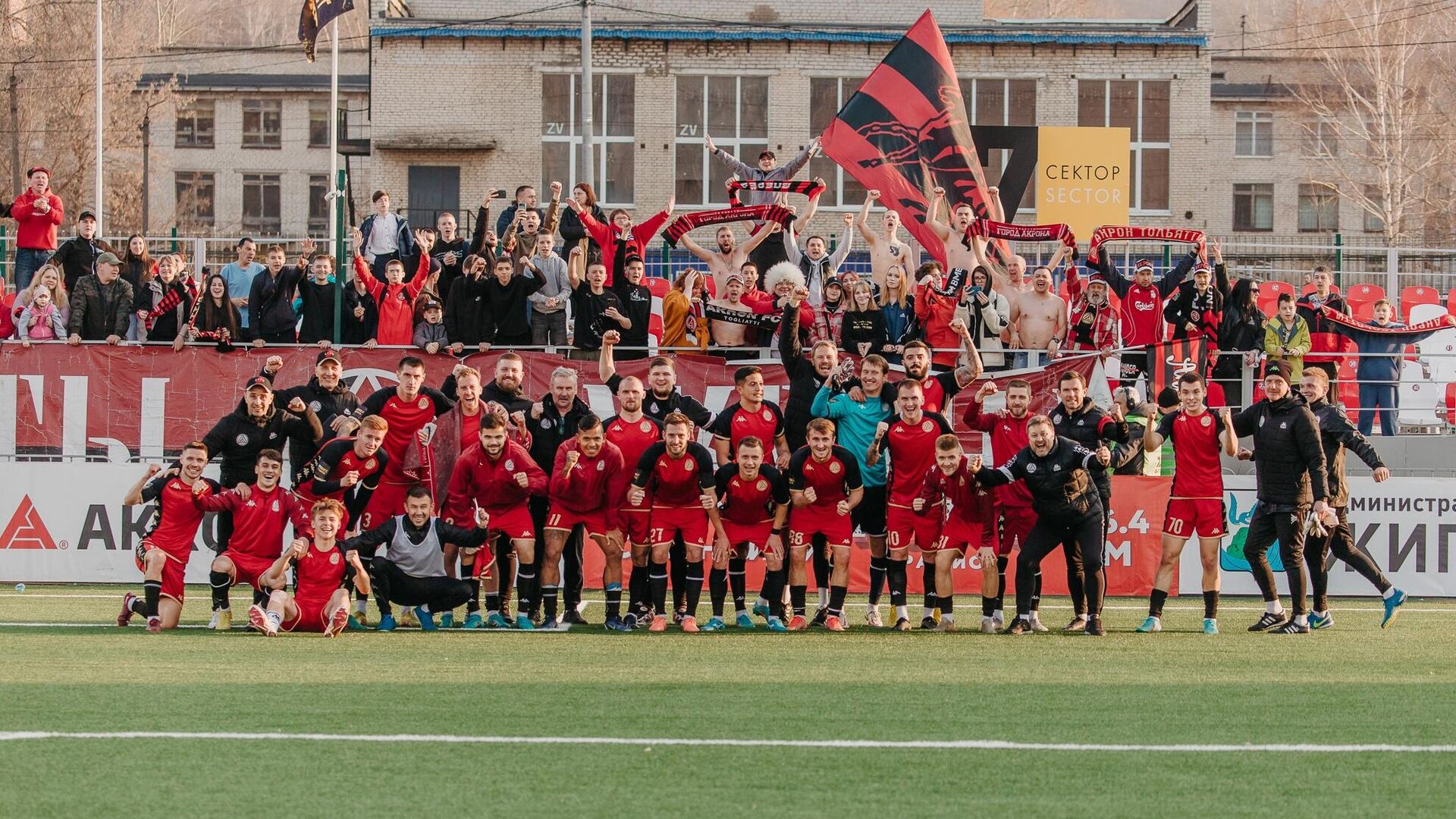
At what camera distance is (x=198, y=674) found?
967 cm

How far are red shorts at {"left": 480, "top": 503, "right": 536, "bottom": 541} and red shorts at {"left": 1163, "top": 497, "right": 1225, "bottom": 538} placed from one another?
509 cm

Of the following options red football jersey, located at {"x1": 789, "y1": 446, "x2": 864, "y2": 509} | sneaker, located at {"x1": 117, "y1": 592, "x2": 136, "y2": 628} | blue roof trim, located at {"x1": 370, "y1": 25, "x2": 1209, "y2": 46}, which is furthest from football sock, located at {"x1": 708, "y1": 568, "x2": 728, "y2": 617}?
blue roof trim, located at {"x1": 370, "y1": 25, "x2": 1209, "y2": 46}

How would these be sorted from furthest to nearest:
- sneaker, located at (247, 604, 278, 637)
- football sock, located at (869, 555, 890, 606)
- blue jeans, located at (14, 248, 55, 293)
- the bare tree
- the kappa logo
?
1. the bare tree
2. blue jeans, located at (14, 248, 55, 293)
3. the kappa logo
4. football sock, located at (869, 555, 890, 606)
5. sneaker, located at (247, 604, 278, 637)

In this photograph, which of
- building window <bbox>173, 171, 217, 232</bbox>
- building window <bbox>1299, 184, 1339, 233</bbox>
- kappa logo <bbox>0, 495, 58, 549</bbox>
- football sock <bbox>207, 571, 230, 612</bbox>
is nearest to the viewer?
football sock <bbox>207, 571, 230, 612</bbox>

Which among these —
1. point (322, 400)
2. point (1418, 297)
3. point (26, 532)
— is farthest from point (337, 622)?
point (1418, 297)

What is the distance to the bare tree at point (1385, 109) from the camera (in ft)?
172

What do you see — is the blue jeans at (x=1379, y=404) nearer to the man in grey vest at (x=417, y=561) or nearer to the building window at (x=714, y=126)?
the man in grey vest at (x=417, y=561)

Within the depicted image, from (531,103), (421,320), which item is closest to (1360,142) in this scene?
(531,103)

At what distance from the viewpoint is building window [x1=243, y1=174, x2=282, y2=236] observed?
217 feet

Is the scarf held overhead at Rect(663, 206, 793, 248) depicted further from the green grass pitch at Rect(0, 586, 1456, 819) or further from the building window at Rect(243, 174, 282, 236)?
the building window at Rect(243, 174, 282, 236)

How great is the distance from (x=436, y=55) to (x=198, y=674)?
111 ft

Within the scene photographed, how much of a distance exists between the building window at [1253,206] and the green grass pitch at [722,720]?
52381 millimetres

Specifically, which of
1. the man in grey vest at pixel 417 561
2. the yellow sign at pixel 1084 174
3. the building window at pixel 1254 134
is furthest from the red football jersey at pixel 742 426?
the building window at pixel 1254 134

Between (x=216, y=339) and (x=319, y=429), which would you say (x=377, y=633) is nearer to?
(x=319, y=429)
